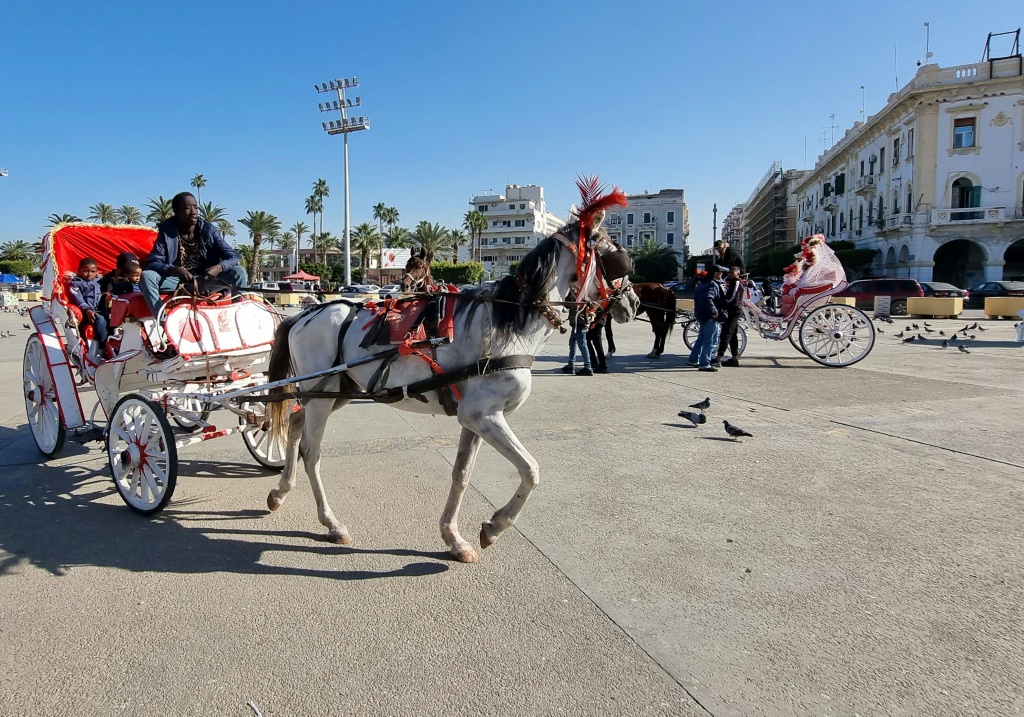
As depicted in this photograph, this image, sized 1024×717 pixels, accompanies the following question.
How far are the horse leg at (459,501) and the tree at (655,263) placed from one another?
70.4 metres

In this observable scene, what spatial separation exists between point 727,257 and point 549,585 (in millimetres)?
9769

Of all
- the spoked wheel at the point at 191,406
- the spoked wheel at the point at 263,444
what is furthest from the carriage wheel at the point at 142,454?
the spoked wheel at the point at 263,444

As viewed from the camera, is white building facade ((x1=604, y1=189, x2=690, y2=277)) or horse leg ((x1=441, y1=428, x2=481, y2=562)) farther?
white building facade ((x1=604, y1=189, x2=690, y2=277))

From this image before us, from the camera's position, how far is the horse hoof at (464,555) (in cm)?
363

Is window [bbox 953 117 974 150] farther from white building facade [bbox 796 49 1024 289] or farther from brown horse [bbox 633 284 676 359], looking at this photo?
brown horse [bbox 633 284 676 359]

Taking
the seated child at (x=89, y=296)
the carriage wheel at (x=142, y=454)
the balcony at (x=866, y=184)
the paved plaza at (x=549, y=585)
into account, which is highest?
the balcony at (x=866, y=184)

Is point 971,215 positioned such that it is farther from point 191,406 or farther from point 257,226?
point 257,226

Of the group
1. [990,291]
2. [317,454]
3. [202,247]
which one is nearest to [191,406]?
[202,247]

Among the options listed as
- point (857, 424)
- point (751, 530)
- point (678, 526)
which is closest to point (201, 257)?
point (678, 526)

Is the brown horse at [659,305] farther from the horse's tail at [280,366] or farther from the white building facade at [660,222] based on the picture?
the white building facade at [660,222]

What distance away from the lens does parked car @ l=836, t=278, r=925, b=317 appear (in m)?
26.7

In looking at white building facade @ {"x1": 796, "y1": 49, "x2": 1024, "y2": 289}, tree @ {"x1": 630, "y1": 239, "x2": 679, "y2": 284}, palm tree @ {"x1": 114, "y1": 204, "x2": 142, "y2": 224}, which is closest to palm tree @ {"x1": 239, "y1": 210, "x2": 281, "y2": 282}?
palm tree @ {"x1": 114, "y1": 204, "x2": 142, "y2": 224}

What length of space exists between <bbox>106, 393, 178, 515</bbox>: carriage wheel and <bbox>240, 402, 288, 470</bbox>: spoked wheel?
83 centimetres

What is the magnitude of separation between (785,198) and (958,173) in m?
56.9
